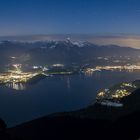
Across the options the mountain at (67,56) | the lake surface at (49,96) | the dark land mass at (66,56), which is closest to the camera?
the lake surface at (49,96)

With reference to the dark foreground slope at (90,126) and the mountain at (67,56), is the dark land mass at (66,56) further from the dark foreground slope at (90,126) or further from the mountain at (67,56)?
the dark foreground slope at (90,126)

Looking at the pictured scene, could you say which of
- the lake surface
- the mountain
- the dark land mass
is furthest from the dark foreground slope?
the mountain

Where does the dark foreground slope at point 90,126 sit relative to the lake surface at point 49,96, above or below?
above

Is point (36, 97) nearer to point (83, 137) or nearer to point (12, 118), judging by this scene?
point (12, 118)

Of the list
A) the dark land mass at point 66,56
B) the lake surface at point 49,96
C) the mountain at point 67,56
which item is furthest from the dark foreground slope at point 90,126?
the mountain at point 67,56

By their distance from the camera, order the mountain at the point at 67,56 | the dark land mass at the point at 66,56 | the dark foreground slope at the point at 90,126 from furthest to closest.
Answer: the mountain at the point at 67,56, the dark land mass at the point at 66,56, the dark foreground slope at the point at 90,126

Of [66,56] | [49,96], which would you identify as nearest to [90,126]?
[49,96]

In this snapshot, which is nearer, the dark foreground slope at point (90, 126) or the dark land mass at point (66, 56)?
the dark foreground slope at point (90, 126)
